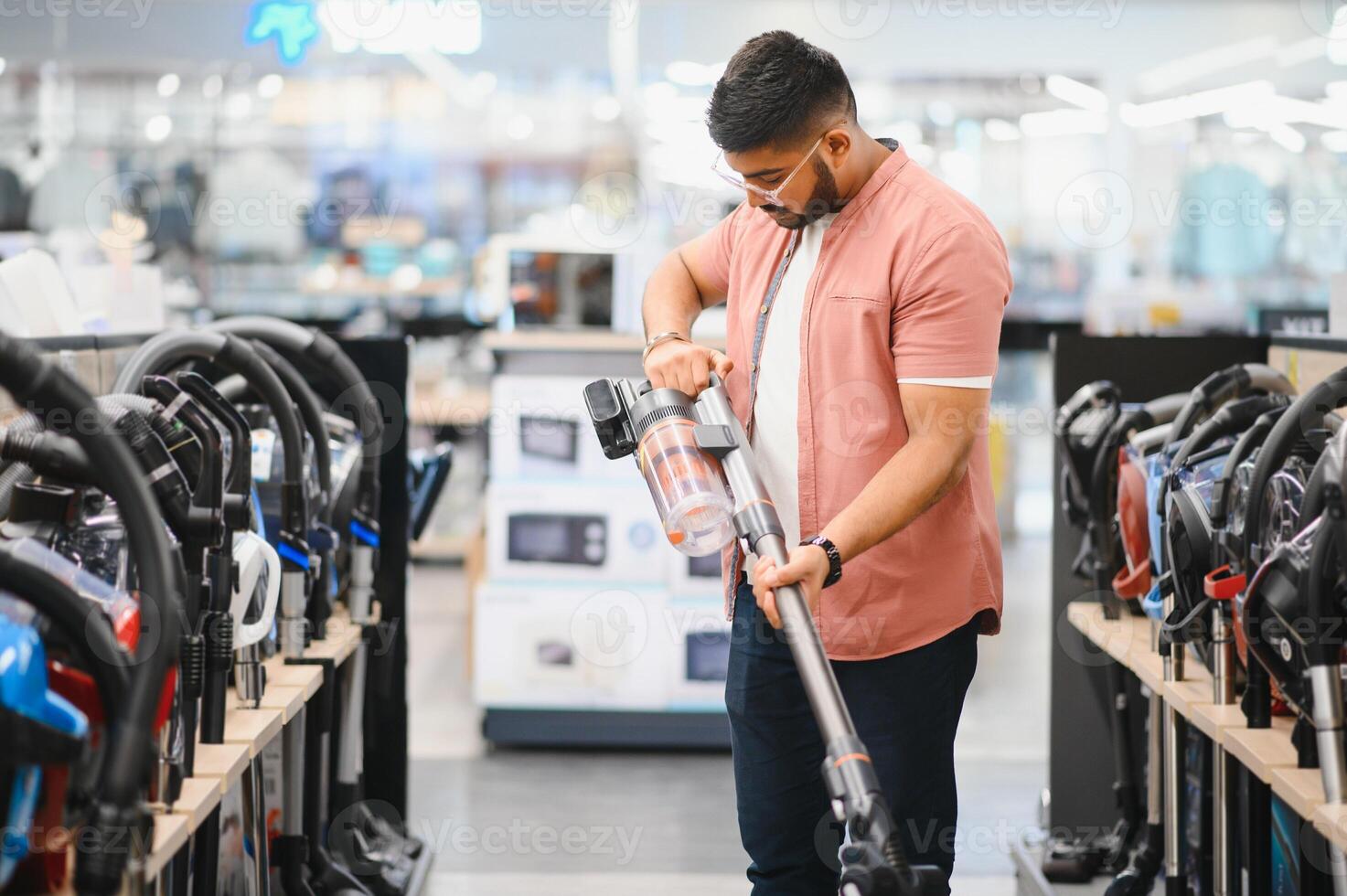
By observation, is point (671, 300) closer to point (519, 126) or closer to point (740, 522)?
point (740, 522)

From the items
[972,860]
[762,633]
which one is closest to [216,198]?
[972,860]

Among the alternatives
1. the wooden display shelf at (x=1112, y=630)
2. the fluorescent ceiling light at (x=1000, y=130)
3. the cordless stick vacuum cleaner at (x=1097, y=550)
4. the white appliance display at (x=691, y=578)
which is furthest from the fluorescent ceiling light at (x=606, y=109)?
the wooden display shelf at (x=1112, y=630)

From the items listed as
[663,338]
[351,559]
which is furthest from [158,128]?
[663,338]

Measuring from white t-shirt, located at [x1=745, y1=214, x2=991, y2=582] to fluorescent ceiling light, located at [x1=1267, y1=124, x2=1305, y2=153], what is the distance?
860 cm

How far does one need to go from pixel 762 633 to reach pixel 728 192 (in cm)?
772

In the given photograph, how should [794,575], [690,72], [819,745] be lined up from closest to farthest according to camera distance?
1. [794,575]
2. [819,745]
3. [690,72]

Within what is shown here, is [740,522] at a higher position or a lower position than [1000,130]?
lower

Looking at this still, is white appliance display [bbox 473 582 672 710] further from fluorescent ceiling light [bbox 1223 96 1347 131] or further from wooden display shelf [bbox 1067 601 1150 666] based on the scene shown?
fluorescent ceiling light [bbox 1223 96 1347 131]

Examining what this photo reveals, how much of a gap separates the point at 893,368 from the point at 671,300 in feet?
1.62

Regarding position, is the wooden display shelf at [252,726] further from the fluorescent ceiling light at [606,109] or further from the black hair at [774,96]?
the fluorescent ceiling light at [606,109]

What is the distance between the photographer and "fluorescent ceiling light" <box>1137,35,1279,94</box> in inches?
352

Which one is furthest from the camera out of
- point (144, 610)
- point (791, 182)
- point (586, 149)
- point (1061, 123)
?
point (586, 149)

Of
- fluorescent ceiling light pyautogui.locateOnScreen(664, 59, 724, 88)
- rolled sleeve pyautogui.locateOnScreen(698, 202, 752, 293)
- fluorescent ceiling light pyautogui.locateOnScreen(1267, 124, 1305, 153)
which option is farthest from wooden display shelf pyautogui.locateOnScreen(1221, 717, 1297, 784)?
fluorescent ceiling light pyautogui.locateOnScreen(1267, 124, 1305, 153)

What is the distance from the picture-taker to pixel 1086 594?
349 cm
